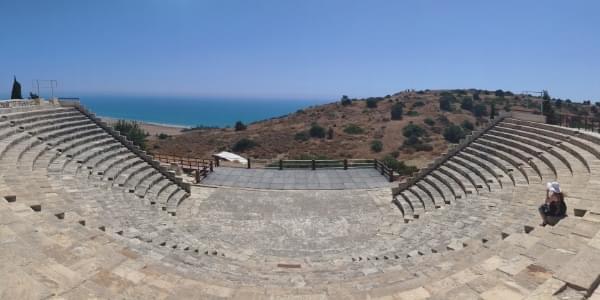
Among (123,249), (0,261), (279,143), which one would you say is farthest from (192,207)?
(279,143)

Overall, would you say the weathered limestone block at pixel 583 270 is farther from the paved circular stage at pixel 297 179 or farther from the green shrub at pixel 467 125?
the green shrub at pixel 467 125

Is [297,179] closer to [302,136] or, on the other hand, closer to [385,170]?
[385,170]

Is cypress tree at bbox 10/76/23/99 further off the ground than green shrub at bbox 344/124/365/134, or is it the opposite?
cypress tree at bbox 10/76/23/99

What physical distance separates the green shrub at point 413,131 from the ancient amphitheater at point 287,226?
27912 mm

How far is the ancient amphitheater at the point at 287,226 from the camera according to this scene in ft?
18.2

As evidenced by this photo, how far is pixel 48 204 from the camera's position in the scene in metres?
9.23

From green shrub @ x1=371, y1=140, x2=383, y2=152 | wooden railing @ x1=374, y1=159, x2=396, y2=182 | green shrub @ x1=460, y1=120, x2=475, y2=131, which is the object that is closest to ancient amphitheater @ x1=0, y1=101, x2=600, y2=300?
wooden railing @ x1=374, y1=159, x2=396, y2=182

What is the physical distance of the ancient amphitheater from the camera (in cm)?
554

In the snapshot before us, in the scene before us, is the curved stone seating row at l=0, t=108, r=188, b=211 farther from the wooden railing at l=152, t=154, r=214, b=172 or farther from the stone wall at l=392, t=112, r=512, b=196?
the stone wall at l=392, t=112, r=512, b=196

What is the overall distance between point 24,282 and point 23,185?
21.9 feet

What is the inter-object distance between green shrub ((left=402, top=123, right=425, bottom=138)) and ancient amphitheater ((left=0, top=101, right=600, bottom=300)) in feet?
91.6

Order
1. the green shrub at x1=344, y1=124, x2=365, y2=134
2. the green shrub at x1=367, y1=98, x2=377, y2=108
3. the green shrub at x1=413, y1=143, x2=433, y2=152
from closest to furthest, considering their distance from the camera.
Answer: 1. the green shrub at x1=413, y1=143, x2=433, y2=152
2. the green shrub at x1=344, y1=124, x2=365, y2=134
3. the green shrub at x1=367, y1=98, x2=377, y2=108

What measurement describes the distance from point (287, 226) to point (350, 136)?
36049 millimetres

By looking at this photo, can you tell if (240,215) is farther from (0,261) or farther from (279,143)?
(279,143)
